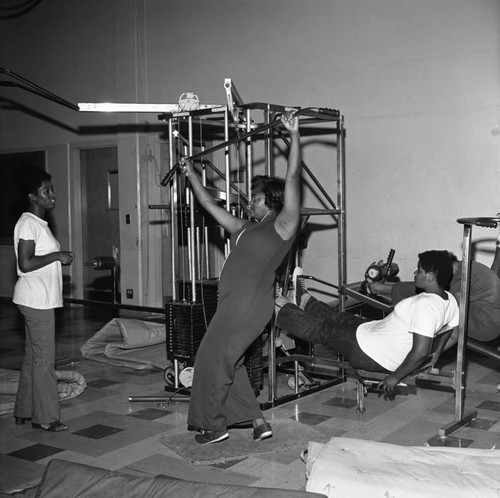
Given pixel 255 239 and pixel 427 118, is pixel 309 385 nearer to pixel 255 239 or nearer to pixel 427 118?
pixel 255 239

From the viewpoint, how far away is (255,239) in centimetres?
416

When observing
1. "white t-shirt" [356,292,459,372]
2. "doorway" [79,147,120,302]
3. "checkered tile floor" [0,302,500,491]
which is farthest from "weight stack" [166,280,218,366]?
"doorway" [79,147,120,302]

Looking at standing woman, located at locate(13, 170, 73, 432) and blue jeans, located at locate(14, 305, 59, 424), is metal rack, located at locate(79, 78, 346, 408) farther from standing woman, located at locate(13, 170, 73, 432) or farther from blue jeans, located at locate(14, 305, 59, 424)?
blue jeans, located at locate(14, 305, 59, 424)

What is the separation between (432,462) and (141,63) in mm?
7066

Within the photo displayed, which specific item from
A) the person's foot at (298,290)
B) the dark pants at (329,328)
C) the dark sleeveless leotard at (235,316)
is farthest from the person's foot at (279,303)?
the dark sleeveless leotard at (235,316)

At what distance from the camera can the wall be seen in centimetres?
679

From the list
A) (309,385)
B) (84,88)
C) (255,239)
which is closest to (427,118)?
(309,385)

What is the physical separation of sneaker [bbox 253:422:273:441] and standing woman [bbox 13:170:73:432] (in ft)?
4.03

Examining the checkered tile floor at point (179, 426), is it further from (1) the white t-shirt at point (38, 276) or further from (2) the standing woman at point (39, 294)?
(1) the white t-shirt at point (38, 276)

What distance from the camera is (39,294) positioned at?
4.43 meters

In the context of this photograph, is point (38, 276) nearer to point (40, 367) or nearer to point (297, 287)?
point (40, 367)

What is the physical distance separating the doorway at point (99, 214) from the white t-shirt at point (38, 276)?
5307 millimetres

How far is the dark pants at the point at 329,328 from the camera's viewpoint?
4.51 m

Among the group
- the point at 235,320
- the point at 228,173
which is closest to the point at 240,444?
the point at 235,320
